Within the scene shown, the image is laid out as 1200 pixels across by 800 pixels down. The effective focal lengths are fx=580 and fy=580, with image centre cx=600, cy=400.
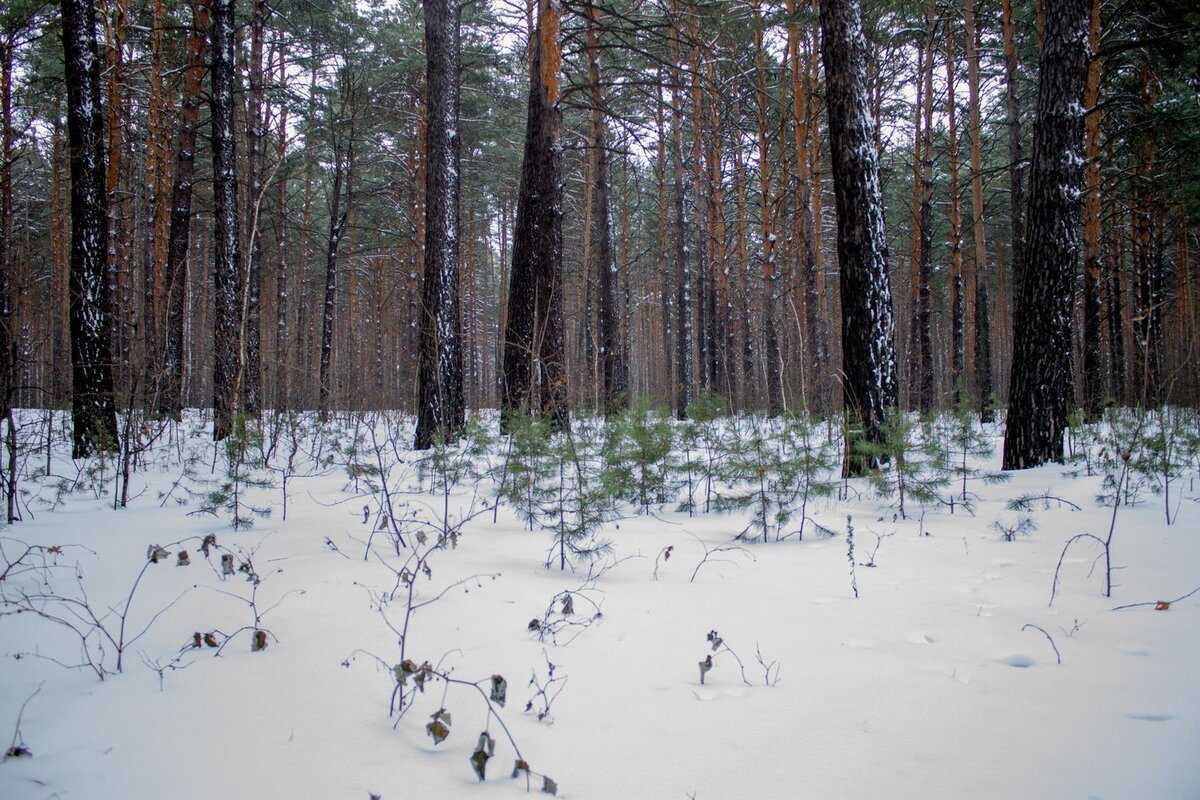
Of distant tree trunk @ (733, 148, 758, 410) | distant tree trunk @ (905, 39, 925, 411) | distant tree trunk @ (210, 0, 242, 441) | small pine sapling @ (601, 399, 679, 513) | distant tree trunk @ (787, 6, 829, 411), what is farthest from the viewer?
distant tree trunk @ (733, 148, 758, 410)

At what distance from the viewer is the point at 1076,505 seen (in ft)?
12.5

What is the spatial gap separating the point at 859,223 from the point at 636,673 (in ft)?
15.2

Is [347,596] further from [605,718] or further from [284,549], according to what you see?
[605,718]

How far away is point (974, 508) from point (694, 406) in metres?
2.11

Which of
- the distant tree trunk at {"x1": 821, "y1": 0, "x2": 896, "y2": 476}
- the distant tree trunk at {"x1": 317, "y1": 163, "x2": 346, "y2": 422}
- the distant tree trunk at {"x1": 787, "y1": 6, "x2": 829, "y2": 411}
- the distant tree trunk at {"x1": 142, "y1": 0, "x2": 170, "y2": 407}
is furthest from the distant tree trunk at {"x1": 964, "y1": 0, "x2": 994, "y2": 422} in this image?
the distant tree trunk at {"x1": 142, "y1": 0, "x2": 170, "y2": 407}

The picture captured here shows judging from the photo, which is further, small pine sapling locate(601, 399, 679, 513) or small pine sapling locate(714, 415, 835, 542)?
small pine sapling locate(601, 399, 679, 513)

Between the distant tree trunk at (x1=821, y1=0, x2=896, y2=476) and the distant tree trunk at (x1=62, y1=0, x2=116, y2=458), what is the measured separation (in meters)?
7.10

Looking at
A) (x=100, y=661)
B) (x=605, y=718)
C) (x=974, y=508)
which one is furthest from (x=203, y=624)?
(x=974, y=508)

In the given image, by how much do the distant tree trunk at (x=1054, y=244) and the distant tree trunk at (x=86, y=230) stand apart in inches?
340

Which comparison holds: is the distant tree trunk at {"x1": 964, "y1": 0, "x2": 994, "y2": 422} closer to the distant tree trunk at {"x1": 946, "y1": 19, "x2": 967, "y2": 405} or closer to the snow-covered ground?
the distant tree trunk at {"x1": 946, "y1": 19, "x2": 967, "y2": 405}

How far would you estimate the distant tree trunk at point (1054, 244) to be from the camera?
16.5 feet

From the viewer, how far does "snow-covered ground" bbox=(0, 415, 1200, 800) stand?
4.33 feet

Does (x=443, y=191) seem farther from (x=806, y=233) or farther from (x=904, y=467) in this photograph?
(x=806, y=233)

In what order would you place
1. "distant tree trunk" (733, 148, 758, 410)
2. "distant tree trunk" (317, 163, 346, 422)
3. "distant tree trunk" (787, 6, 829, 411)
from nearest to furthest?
"distant tree trunk" (317, 163, 346, 422), "distant tree trunk" (787, 6, 829, 411), "distant tree trunk" (733, 148, 758, 410)
